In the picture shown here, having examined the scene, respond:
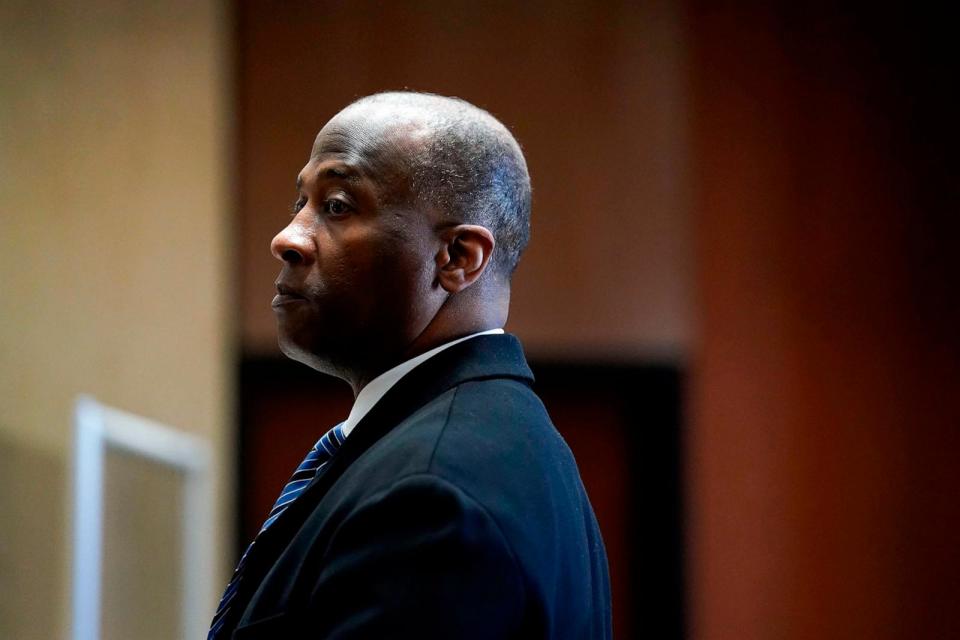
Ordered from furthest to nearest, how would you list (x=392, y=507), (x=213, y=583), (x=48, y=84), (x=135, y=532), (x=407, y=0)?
1. (x=407, y=0)
2. (x=213, y=583)
3. (x=135, y=532)
4. (x=48, y=84)
5. (x=392, y=507)

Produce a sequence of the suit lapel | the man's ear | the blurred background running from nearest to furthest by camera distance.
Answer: the suit lapel → the man's ear → the blurred background

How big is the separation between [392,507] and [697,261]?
3.00 m

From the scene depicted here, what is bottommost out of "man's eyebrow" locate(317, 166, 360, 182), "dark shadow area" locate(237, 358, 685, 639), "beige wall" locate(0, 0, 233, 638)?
"dark shadow area" locate(237, 358, 685, 639)

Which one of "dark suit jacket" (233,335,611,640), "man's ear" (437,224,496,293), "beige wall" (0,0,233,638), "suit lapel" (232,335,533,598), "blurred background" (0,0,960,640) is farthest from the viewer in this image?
"blurred background" (0,0,960,640)

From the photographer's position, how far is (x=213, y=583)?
3.70 meters

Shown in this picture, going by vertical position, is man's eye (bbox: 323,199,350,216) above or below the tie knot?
above

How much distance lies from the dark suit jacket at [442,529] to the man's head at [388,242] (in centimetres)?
6

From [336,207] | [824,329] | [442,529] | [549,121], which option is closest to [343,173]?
[336,207]

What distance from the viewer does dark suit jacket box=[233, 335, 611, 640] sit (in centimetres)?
100

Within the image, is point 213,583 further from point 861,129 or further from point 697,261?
point 861,129

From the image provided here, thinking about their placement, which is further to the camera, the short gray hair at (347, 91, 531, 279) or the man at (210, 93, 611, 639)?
the short gray hair at (347, 91, 531, 279)

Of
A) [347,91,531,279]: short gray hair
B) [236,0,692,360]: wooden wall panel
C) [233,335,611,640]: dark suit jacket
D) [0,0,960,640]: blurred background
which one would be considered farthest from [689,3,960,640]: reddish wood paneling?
[233,335,611,640]: dark suit jacket

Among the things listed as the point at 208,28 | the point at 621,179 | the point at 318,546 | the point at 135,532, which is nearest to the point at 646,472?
the point at 621,179

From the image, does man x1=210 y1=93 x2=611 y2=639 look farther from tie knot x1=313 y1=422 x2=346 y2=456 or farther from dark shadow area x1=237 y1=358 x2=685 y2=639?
dark shadow area x1=237 y1=358 x2=685 y2=639
